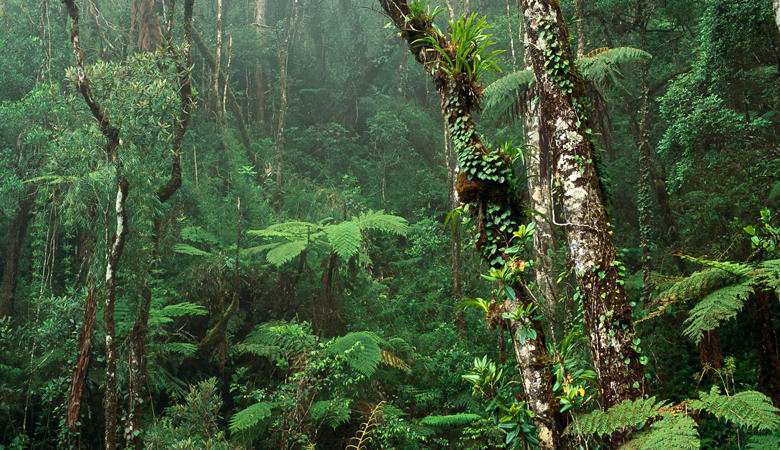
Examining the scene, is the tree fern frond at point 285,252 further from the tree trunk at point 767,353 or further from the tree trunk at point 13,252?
the tree trunk at point 767,353

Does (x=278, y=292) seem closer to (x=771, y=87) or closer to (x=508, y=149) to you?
(x=508, y=149)

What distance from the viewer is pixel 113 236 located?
7332mm

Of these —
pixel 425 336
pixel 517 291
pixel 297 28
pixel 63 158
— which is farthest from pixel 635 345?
pixel 297 28

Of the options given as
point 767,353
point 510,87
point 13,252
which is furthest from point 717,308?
point 13,252

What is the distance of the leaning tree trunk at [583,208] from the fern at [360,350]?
4234mm

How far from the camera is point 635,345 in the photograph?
344 cm

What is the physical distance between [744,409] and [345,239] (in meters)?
5.78

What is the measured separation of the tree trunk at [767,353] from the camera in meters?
4.86

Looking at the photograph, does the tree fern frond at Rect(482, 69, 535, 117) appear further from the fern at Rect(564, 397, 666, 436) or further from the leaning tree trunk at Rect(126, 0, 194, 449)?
the fern at Rect(564, 397, 666, 436)

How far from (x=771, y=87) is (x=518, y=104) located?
3.70 meters

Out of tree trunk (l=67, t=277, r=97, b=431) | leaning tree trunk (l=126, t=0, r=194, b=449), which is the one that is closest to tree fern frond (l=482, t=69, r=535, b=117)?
leaning tree trunk (l=126, t=0, r=194, b=449)

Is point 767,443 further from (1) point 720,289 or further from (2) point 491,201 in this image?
(2) point 491,201

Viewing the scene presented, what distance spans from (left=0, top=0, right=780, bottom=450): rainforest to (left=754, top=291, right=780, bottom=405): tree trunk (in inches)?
1.4

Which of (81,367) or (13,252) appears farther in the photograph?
(13,252)
